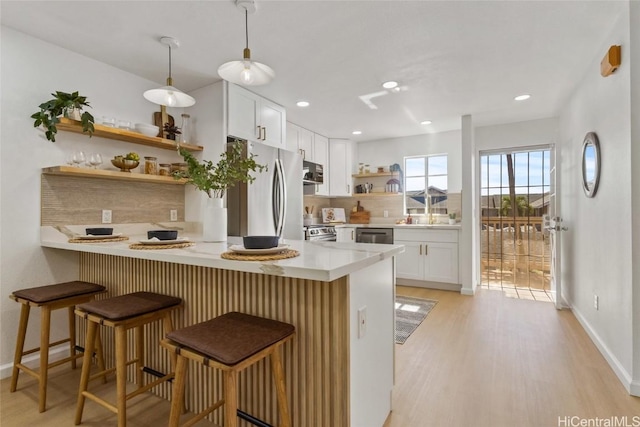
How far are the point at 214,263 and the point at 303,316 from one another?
44 cm

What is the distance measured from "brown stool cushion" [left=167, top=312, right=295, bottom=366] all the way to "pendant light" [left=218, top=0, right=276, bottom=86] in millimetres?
1329

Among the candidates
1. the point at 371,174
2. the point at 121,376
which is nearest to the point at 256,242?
the point at 121,376

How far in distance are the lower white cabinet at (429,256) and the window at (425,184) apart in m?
0.76

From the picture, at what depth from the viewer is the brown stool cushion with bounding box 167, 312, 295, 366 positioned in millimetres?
1125

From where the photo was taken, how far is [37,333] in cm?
233

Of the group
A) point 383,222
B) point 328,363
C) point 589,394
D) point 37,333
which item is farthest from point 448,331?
point 37,333

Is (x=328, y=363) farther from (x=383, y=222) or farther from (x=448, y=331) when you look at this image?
(x=383, y=222)

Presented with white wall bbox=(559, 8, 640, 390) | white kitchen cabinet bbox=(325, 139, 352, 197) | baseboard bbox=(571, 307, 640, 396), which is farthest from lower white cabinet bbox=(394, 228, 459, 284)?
baseboard bbox=(571, 307, 640, 396)

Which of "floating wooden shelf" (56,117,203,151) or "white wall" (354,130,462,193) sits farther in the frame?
"white wall" (354,130,462,193)

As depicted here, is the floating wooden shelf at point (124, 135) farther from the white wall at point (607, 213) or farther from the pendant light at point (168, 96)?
the white wall at point (607, 213)

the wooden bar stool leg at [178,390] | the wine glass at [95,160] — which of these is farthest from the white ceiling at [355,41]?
the wooden bar stool leg at [178,390]

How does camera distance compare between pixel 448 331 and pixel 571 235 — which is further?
→ pixel 571 235

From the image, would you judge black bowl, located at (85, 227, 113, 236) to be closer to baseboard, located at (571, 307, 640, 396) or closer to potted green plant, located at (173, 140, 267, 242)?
potted green plant, located at (173, 140, 267, 242)

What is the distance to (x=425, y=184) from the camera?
5211 millimetres
